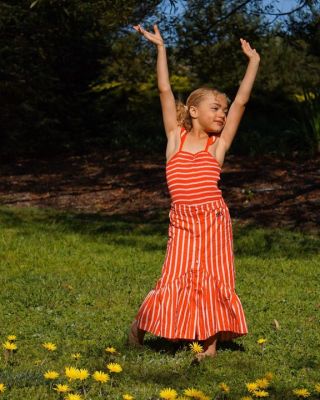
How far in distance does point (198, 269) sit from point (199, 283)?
Answer: 0.24ft

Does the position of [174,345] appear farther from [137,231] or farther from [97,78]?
[97,78]

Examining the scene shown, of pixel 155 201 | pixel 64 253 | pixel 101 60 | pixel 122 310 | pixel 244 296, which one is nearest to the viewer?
pixel 122 310

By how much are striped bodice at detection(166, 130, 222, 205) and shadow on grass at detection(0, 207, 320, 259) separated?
11.6 ft

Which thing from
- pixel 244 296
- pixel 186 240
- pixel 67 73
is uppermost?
pixel 67 73

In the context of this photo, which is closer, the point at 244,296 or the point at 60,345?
the point at 60,345

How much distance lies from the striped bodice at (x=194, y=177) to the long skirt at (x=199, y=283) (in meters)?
0.04

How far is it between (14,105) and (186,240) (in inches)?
493

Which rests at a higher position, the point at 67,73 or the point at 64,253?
the point at 67,73

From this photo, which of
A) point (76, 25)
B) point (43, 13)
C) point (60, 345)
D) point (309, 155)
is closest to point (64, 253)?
point (60, 345)

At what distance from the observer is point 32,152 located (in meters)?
16.6

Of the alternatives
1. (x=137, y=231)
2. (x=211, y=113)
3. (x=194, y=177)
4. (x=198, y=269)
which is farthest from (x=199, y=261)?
(x=137, y=231)

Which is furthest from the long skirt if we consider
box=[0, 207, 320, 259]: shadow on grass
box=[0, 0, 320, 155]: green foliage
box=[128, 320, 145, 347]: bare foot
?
box=[0, 0, 320, 155]: green foliage

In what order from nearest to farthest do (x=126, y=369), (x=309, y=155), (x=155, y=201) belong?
(x=126, y=369) → (x=155, y=201) → (x=309, y=155)

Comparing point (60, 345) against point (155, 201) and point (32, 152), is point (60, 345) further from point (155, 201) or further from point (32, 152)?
point (32, 152)
